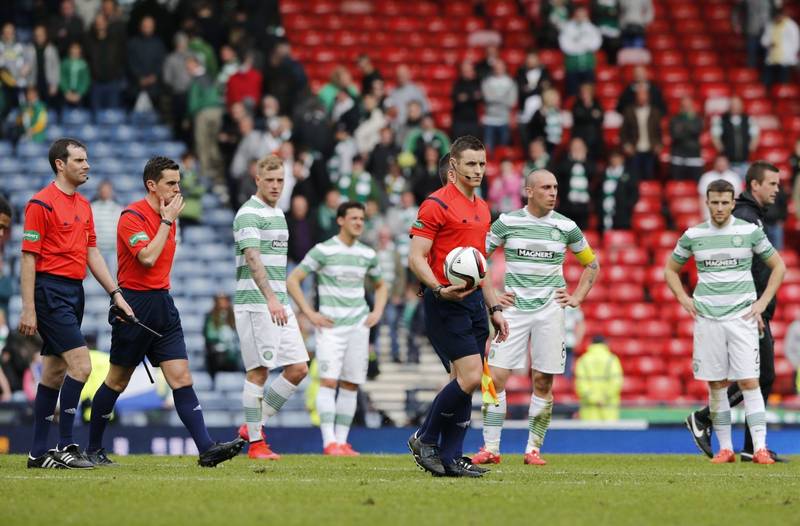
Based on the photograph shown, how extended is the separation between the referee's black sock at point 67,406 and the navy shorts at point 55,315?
27 cm

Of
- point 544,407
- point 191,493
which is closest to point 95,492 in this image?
point 191,493

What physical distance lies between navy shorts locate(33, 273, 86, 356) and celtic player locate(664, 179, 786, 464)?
5.51 meters

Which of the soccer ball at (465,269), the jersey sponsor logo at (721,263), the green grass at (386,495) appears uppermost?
the jersey sponsor logo at (721,263)

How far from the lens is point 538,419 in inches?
491

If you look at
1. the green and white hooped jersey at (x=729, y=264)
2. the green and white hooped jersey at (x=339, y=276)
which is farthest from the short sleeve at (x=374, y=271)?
the green and white hooped jersey at (x=729, y=264)

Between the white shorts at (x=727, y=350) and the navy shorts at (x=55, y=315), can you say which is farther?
the white shorts at (x=727, y=350)

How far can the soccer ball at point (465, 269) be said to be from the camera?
1004 cm

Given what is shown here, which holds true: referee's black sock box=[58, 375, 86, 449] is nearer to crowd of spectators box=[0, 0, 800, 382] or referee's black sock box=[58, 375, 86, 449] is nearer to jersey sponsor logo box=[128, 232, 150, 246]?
jersey sponsor logo box=[128, 232, 150, 246]

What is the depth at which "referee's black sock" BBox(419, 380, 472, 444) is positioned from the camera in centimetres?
1023

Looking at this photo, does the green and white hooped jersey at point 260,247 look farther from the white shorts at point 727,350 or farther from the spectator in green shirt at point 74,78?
the spectator in green shirt at point 74,78

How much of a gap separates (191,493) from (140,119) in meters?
17.3

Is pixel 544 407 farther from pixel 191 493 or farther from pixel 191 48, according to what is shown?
pixel 191 48

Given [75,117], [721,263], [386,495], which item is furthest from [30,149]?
[386,495]

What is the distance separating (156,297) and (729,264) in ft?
17.1
